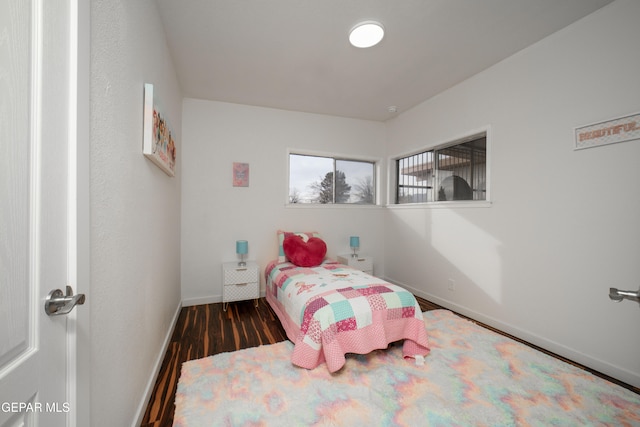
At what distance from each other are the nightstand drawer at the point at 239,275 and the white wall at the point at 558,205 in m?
2.39

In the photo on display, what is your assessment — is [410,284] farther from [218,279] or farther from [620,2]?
[620,2]

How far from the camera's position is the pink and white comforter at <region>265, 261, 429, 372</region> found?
71.5 inches

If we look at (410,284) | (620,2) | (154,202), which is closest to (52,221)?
(154,202)

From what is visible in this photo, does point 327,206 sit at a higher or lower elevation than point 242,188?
lower

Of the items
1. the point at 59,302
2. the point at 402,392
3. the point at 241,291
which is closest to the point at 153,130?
the point at 59,302

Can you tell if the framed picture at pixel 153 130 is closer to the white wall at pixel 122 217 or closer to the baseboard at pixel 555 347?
the white wall at pixel 122 217

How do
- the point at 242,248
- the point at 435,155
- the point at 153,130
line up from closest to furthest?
the point at 153,130 → the point at 242,248 → the point at 435,155

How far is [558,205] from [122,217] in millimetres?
3061

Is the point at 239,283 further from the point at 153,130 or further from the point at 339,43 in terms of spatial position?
the point at 339,43

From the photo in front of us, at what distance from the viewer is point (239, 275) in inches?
118

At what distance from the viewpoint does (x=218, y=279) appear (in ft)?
10.9

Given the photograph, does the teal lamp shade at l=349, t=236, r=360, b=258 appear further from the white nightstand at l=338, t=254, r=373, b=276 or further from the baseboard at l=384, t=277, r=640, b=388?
the baseboard at l=384, t=277, r=640, b=388

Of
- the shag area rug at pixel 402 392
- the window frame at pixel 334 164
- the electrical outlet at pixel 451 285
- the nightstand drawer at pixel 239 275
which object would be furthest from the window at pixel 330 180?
the shag area rug at pixel 402 392

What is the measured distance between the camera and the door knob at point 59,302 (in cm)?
64
